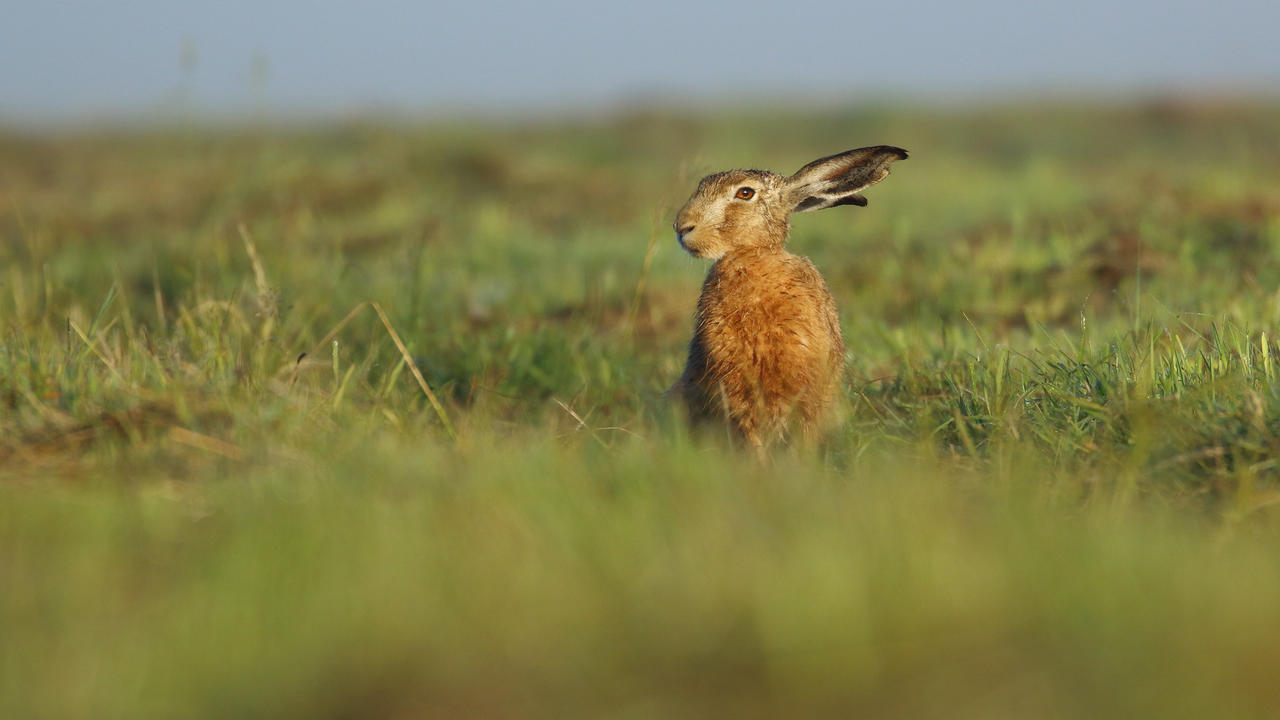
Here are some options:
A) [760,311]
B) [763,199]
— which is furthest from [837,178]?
[760,311]

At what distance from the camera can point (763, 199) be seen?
4.87 meters

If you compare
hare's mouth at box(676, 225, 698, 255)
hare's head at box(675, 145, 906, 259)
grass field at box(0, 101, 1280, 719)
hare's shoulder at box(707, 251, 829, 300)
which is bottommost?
grass field at box(0, 101, 1280, 719)

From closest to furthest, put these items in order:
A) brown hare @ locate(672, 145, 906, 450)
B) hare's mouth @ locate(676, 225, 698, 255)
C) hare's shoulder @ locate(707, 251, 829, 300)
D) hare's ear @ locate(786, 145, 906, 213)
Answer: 1. brown hare @ locate(672, 145, 906, 450)
2. hare's shoulder @ locate(707, 251, 829, 300)
3. hare's mouth @ locate(676, 225, 698, 255)
4. hare's ear @ locate(786, 145, 906, 213)

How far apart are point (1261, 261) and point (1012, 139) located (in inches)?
790

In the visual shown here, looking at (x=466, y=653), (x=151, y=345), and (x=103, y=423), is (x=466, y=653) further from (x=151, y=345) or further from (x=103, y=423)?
(x=151, y=345)

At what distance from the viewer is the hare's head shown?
473 centimetres

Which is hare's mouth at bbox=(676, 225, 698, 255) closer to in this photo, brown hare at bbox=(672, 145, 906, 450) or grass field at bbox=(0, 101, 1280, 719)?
brown hare at bbox=(672, 145, 906, 450)

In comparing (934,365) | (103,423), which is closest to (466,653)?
(103,423)

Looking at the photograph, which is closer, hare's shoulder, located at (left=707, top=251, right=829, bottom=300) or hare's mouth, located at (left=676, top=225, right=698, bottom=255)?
hare's shoulder, located at (left=707, top=251, right=829, bottom=300)

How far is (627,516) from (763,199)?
2.39 m

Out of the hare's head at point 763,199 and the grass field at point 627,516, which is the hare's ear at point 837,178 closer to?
the hare's head at point 763,199

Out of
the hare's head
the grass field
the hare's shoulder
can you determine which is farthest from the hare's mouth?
the grass field

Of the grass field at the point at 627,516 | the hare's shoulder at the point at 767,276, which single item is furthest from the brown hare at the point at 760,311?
the grass field at the point at 627,516

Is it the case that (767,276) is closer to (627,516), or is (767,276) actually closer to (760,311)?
(760,311)
